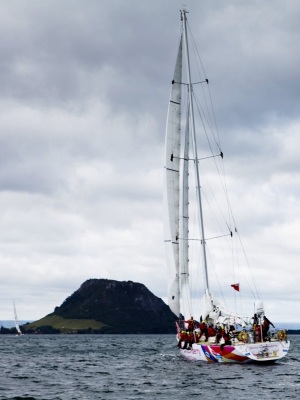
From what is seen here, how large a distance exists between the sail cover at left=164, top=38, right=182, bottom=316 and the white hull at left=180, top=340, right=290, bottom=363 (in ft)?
33.1

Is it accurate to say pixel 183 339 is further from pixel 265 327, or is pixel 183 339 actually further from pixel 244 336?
pixel 265 327

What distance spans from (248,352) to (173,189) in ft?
57.3

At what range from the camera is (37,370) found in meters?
46.9

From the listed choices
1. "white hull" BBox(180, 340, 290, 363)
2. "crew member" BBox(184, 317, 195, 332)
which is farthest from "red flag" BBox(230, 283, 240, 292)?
"crew member" BBox(184, 317, 195, 332)

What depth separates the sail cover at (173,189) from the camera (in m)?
54.2

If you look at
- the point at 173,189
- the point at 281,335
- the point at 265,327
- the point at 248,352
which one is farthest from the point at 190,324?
the point at 173,189

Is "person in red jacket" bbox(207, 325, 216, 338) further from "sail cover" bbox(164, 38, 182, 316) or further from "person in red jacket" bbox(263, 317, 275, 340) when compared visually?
"sail cover" bbox(164, 38, 182, 316)

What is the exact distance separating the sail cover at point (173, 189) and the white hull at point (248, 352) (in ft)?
33.1

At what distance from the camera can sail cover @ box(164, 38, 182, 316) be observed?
54250 millimetres

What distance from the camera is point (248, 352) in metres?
41.6

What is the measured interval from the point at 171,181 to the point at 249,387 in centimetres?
2495

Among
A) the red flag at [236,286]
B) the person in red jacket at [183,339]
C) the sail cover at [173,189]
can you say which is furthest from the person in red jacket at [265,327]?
the sail cover at [173,189]

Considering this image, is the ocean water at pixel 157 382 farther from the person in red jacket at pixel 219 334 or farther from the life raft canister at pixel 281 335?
the life raft canister at pixel 281 335

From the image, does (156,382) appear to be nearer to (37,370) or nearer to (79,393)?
(79,393)
